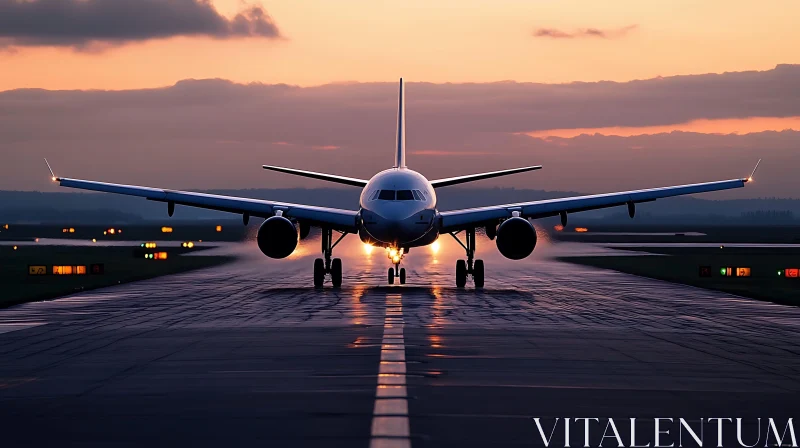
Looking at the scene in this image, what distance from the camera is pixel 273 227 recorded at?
4238 centimetres

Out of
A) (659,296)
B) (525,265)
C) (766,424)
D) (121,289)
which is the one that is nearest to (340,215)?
(121,289)

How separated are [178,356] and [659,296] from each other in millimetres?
23093

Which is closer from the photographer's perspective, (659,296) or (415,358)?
(415,358)

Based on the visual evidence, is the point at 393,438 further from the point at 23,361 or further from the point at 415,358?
the point at 23,361

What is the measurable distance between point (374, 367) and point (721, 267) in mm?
43613

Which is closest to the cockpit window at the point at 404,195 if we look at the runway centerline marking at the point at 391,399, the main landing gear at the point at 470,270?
the main landing gear at the point at 470,270

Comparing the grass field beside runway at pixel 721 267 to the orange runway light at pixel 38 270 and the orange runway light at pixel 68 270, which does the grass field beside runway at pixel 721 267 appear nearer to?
the orange runway light at pixel 68 270

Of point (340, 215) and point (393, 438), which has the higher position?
point (340, 215)

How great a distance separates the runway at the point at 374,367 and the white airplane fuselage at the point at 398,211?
471cm

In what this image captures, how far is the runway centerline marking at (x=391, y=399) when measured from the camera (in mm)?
12523

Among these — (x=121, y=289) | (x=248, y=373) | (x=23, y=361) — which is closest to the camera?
(x=248, y=373)

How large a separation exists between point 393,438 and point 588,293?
97.7 ft

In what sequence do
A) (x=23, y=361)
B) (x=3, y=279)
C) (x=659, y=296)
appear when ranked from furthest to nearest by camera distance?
(x=3, y=279)
(x=659, y=296)
(x=23, y=361)

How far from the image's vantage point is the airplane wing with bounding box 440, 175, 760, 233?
148 ft
